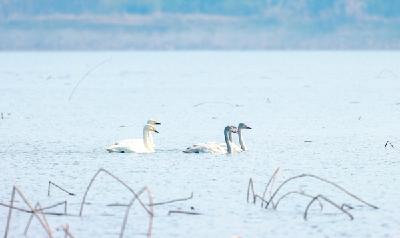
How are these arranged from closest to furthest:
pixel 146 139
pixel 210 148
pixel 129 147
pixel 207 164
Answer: pixel 207 164, pixel 210 148, pixel 129 147, pixel 146 139

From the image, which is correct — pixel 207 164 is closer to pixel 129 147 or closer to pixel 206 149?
pixel 206 149

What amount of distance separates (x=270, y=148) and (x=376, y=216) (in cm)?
958

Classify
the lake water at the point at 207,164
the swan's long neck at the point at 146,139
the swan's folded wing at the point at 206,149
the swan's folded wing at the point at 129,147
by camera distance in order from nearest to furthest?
1. the lake water at the point at 207,164
2. the swan's folded wing at the point at 206,149
3. the swan's folded wing at the point at 129,147
4. the swan's long neck at the point at 146,139

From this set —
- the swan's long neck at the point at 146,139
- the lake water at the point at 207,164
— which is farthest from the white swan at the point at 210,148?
the swan's long neck at the point at 146,139

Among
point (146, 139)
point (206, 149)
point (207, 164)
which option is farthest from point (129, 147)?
point (207, 164)

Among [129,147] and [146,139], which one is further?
[146,139]

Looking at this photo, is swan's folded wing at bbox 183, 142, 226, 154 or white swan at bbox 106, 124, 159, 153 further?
white swan at bbox 106, 124, 159, 153

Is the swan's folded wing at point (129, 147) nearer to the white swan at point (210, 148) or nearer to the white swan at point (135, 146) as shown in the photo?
the white swan at point (135, 146)

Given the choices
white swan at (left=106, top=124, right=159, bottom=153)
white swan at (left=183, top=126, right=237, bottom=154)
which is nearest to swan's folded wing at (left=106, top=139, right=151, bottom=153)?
white swan at (left=106, top=124, right=159, bottom=153)

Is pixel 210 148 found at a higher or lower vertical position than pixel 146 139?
lower

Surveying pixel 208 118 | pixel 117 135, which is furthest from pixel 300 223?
pixel 208 118

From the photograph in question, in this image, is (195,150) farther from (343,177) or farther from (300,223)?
(300,223)

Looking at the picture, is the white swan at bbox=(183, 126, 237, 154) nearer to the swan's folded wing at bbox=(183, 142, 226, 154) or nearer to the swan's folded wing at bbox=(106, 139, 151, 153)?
the swan's folded wing at bbox=(183, 142, 226, 154)

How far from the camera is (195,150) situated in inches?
972
